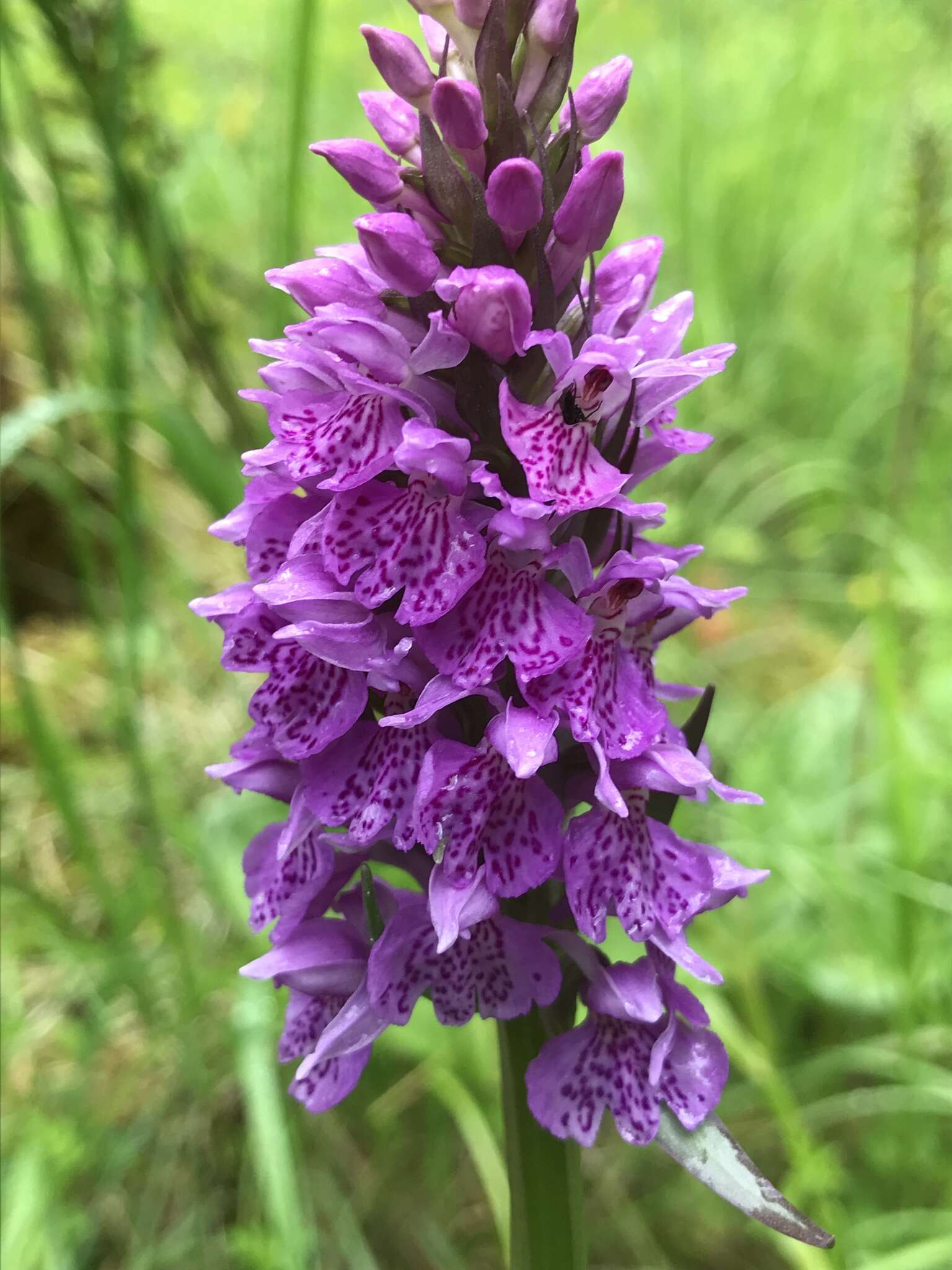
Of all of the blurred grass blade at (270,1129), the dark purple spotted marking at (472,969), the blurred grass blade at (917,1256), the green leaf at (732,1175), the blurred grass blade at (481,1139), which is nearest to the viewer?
the green leaf at (732,1175)

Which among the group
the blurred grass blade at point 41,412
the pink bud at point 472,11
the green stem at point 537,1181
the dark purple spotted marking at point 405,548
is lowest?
the green stem at point 537,1181

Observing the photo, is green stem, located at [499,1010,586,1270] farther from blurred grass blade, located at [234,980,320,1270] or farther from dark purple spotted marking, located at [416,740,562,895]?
blurred grass blade, located at [234,980,320,1270]

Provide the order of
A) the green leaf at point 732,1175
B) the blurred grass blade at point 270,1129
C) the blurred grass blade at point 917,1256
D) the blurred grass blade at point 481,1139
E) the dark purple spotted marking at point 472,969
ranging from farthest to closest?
the blurred grass blade at point 481,1139 → the blurred grass blade at point 270,1129 → the blurred grass blade at point 917,1256 → the dark purple spotted marking at point 472,969 → the green leaf at point 732,1175

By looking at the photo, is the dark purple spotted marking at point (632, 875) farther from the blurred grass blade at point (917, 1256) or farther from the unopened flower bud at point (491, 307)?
the blurred grass blade at point (917, 1256)

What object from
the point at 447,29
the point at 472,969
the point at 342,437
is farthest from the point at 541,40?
the point at 472,969

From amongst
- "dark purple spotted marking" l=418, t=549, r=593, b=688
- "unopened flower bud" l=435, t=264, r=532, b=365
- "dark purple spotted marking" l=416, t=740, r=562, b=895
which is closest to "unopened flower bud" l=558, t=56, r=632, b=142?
"unopened flower bud" l=435, t=264, r=532, b=365

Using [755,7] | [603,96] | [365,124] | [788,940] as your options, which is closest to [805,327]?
[755,7]

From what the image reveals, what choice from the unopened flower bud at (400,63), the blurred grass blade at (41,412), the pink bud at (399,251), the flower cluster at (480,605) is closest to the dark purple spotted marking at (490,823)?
the flower cluster at (480,605)
